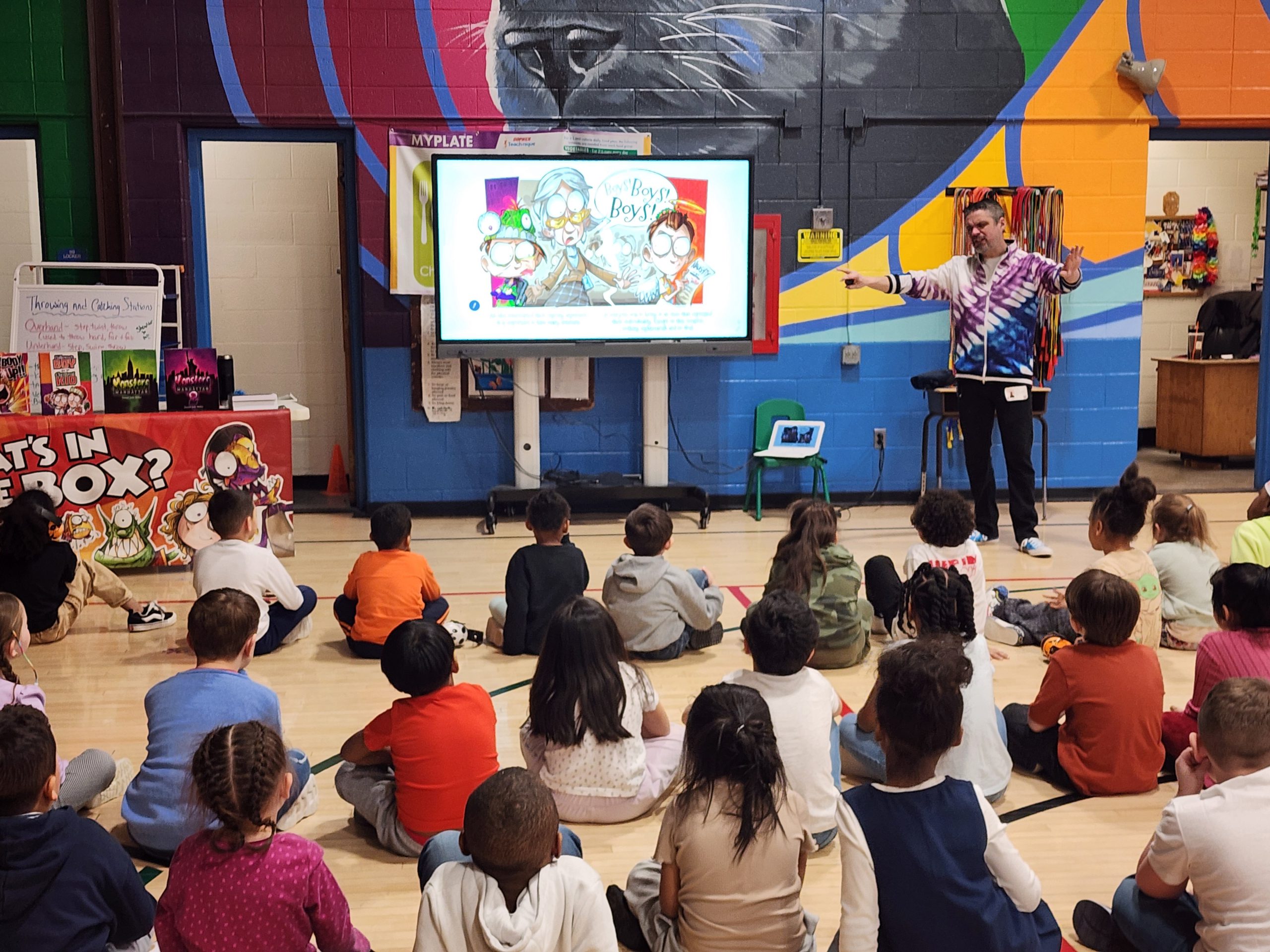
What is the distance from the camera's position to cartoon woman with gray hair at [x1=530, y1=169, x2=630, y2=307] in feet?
22.5

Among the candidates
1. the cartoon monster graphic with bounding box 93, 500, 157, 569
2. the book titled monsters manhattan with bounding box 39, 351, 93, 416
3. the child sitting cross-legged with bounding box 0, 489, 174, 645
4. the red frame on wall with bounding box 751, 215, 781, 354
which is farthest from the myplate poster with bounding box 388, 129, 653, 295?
the child sitting cross-legged with bounding box 0, 489, 174, 645

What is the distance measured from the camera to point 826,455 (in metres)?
7.50

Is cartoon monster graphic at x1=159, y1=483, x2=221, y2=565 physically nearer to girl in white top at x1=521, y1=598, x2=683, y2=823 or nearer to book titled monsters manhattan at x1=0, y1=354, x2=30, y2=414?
book titled monsters manhattan at x1=0, y1=354, x2=30, y2=414

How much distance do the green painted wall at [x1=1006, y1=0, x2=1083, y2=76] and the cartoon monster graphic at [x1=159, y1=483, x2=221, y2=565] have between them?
4.97m

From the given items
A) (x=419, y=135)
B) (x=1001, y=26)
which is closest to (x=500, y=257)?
(x=419, y=135)

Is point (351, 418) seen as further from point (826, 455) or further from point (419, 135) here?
point (826, 455)

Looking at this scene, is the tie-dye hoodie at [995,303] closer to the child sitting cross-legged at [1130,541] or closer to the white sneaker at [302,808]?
the child sitting cross-legged at [1130,541]

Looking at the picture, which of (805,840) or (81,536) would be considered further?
(81,536)

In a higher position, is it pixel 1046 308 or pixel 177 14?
pixel 177 14

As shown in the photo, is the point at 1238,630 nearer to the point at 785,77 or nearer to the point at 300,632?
the point at 300,632

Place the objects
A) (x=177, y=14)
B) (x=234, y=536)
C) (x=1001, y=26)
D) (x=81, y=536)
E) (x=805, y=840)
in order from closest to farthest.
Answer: (x=805, y=840) < (x=234, y=536) < (x=81, y=536) < (x=177, y=14) < (x=1001, y=26)

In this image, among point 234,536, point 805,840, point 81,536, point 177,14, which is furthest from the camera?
point 177,14

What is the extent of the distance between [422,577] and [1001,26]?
4.80 meters

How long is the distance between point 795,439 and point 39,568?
13.1ft
